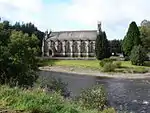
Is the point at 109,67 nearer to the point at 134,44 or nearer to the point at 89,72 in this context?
the point at 89,72

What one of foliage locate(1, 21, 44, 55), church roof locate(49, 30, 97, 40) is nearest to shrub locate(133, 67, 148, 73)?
church roof locate(49, 30, 97, 40)

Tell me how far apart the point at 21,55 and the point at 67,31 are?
108 metres

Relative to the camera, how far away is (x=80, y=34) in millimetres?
142625

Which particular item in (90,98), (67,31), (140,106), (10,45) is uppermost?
(67,31)

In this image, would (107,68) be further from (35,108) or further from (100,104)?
(35,108)

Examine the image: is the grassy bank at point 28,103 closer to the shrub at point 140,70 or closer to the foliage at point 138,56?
the shrub at point 140,70

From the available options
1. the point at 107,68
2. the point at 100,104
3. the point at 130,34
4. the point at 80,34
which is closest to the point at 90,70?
the point at 107,68

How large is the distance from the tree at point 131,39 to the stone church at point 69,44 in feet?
107

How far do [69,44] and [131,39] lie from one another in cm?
4234

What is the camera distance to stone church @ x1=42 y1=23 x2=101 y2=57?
138m

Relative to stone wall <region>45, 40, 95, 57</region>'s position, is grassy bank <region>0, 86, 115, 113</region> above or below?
below

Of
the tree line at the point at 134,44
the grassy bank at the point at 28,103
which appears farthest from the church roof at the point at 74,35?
the grassy bank at the point at 28,103

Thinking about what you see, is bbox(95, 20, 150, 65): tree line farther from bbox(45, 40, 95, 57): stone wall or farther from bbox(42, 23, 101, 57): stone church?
bbox(45, 40, 95, 57): stone wall

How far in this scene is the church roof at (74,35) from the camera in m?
140
